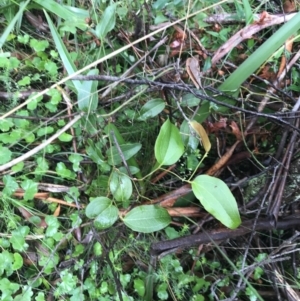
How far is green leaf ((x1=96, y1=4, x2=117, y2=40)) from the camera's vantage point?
0.87 metres

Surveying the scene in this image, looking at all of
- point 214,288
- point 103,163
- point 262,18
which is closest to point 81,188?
point 103,163

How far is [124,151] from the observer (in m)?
0.84

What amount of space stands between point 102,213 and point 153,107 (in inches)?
8.9

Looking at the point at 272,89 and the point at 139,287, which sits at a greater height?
the point at 272,89

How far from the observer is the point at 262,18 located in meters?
0.89

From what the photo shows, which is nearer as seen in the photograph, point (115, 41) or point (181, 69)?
point (181, 69)

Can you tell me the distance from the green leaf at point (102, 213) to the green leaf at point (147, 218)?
2 cm

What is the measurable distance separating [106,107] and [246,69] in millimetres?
302

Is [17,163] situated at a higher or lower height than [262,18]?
lower

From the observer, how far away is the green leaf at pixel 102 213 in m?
0.80

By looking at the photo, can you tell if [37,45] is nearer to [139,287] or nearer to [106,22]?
[106,22]

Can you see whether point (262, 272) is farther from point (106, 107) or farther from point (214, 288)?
point (106, 107)

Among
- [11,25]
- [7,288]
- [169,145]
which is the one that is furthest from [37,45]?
[7,288]

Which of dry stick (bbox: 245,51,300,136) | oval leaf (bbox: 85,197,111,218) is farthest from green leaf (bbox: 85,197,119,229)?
dry stick (bbox: 245,51,300,136)
